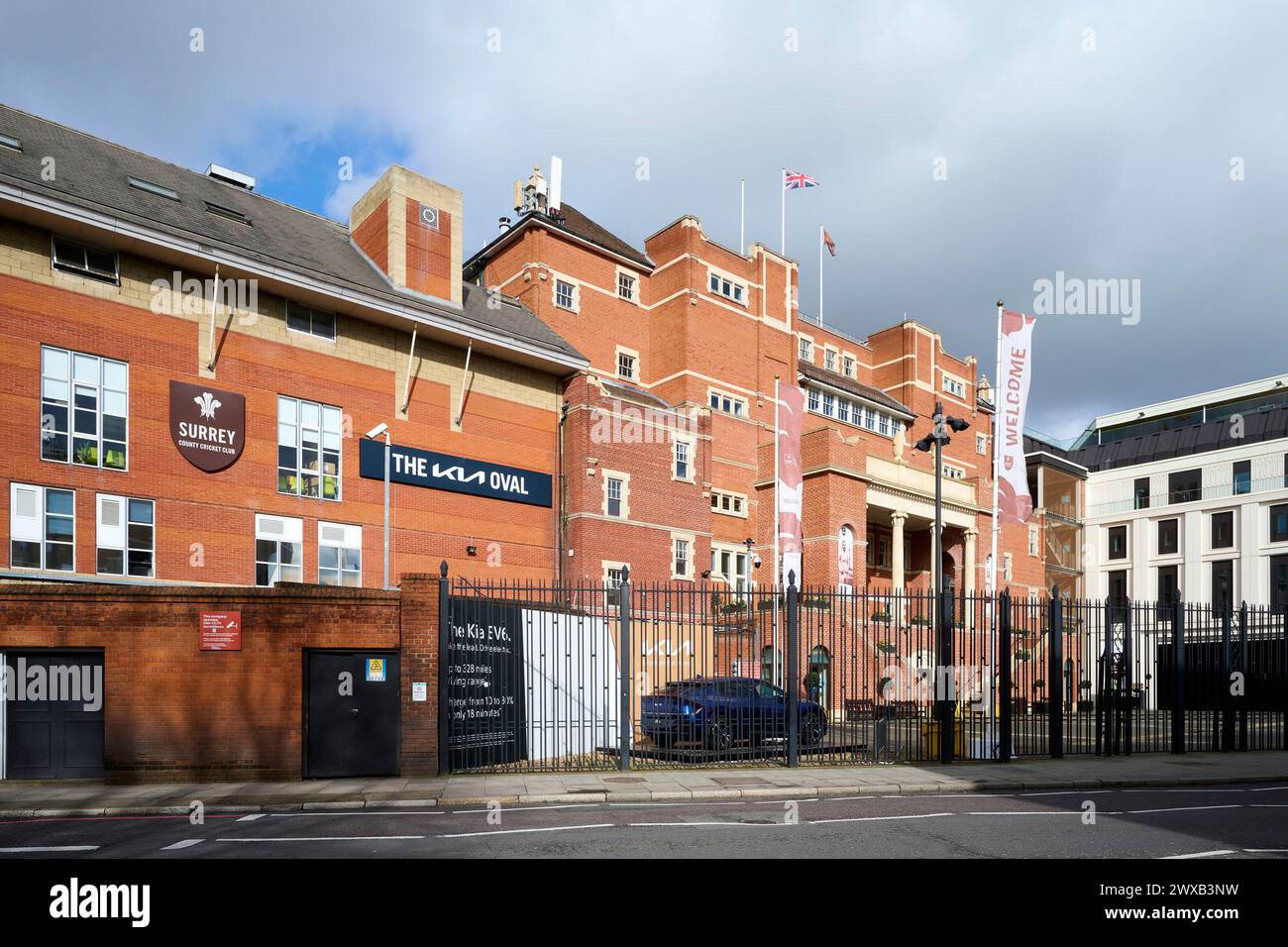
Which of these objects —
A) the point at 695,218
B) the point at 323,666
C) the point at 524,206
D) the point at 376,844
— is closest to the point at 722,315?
the point at 695,218

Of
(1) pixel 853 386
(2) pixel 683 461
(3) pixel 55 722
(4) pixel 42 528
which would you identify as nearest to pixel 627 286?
(2) pixel 683 461

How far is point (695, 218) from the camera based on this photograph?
44719mm

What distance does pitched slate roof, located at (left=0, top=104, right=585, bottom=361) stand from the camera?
23594mm

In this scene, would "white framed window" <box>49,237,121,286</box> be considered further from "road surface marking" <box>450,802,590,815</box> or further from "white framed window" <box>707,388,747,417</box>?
"white framed window" <box>707,388,747,417</box>

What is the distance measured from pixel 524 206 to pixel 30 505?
2603 centimetres

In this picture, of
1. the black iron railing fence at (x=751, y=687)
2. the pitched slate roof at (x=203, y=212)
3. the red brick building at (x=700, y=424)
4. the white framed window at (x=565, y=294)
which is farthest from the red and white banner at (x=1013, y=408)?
the white framed window at (x=565, y=294)

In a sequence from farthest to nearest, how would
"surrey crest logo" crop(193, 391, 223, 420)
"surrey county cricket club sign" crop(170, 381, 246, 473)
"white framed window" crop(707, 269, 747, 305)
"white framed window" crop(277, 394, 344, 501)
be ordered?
"white framed window" crop(707, 269, 747, 305), "white framed window" crop(277, 394, 344, 501), "surrey crest logo" crop(193, 391, 223, 420), "surrey county cricket club sign" crop(170, 381, 246, 473)

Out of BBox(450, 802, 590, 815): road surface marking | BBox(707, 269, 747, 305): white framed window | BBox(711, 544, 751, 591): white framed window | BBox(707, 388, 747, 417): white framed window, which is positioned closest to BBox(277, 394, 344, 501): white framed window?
BBox(450, 802, 590, 815): road surface marking

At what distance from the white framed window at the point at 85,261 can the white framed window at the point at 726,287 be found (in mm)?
27221

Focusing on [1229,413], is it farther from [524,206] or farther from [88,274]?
[88,274]

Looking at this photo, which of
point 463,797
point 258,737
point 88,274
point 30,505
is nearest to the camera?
point 463,797

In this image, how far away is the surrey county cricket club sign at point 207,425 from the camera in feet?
81.1

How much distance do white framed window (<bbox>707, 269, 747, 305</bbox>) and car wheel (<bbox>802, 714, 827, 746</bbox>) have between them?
29.6m

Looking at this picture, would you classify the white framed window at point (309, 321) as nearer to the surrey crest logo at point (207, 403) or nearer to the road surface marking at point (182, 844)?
the surrey crest logo at point (207, 403)
